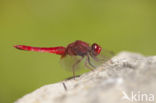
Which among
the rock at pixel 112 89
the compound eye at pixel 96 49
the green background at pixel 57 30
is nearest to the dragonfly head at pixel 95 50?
the compound eye at pixel 96 49

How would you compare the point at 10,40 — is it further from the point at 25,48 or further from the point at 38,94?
the point at 38,94

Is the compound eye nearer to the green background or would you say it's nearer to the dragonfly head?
the dragonfly head

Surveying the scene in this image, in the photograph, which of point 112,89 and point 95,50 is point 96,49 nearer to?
point 95,50

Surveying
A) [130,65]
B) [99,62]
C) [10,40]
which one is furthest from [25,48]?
[10,40]

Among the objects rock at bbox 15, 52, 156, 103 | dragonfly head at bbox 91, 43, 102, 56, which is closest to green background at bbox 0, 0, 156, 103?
dragonfly head at bbox 91, 43, 102, 56

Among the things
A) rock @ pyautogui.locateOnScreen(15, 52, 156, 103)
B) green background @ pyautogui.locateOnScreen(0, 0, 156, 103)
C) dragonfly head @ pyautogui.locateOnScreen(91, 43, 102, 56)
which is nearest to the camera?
rock @ pyautogui.locateOnScreen(15, 52, 156, 103)

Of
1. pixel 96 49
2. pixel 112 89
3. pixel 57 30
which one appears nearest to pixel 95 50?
pixel 96 49
